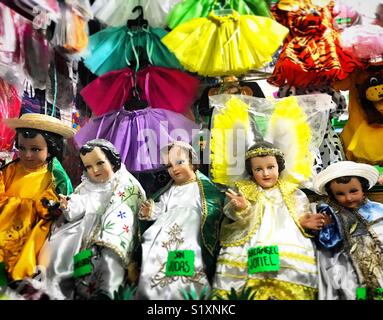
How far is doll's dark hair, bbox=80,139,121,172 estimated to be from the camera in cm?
211

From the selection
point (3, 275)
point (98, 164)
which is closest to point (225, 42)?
point (98, 164)

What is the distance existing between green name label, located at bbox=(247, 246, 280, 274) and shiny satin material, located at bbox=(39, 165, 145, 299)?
485 mm

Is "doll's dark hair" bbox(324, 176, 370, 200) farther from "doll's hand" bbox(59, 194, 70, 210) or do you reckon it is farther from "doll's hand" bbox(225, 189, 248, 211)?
"doll's hand" bbox(59, 194, 70, 210)

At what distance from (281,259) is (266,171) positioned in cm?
38

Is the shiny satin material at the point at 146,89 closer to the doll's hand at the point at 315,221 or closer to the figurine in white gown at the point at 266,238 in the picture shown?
the figurine in white gown at the point at 266,238

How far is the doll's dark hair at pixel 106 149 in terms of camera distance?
2.11 metres

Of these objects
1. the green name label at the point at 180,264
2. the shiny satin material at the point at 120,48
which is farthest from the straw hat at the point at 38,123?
the green name label at the point at 180,264

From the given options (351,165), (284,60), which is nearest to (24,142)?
(284,60)

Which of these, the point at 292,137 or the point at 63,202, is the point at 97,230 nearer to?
the point at 63,202

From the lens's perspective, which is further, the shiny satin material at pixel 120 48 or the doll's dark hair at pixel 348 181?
the shiny satin material at pixel 120 48

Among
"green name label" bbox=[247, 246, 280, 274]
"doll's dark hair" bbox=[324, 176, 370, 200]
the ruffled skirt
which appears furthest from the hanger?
"green name label" bbox=[247, 246, 280, 274]

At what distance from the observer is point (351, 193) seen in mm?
1882

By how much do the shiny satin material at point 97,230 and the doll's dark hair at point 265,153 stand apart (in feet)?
1.60

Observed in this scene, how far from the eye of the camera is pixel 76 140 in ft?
7.69
